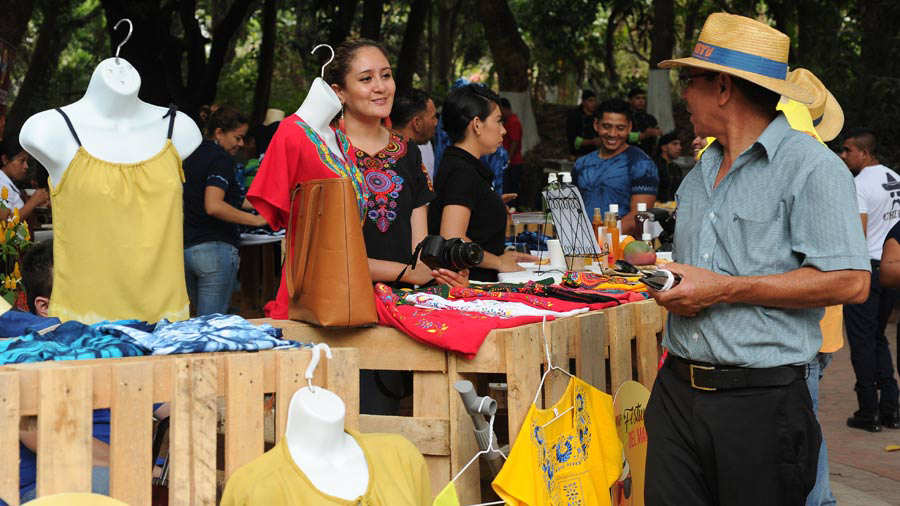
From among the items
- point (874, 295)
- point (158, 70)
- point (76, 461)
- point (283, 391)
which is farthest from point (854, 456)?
point (158, 70)

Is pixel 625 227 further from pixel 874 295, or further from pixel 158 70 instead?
pixel 158 70

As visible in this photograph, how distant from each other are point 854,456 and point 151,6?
1101cm

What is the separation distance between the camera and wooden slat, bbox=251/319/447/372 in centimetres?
396

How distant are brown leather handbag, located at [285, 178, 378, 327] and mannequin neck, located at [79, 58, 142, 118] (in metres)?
0.93

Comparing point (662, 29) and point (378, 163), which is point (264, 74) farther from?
point (378, 163)

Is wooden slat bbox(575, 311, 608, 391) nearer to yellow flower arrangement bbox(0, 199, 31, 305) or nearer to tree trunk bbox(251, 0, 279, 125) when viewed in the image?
yellow flower arrangement bbox(0, 199, 31, 305)

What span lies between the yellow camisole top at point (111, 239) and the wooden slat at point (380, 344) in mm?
581

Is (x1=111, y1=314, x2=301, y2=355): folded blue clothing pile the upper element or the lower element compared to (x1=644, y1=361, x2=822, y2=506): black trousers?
upper

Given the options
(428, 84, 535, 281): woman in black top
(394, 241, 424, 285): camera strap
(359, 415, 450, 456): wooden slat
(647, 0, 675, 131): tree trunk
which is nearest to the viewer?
(359, 415, 450, 456): wooden slat

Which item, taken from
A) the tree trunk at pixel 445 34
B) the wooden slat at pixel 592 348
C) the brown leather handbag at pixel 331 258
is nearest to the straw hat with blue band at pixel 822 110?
the wooden slat at pixel 592 348

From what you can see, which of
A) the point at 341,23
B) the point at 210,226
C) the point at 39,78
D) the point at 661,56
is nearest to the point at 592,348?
the point at 210,226

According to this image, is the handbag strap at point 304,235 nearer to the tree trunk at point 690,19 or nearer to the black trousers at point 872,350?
the black trousers at point 872,350

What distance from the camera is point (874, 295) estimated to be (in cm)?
737

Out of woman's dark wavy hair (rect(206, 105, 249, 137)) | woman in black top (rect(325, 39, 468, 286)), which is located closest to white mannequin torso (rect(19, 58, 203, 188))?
woman in black top (rect(325, 39, 468, 286))
